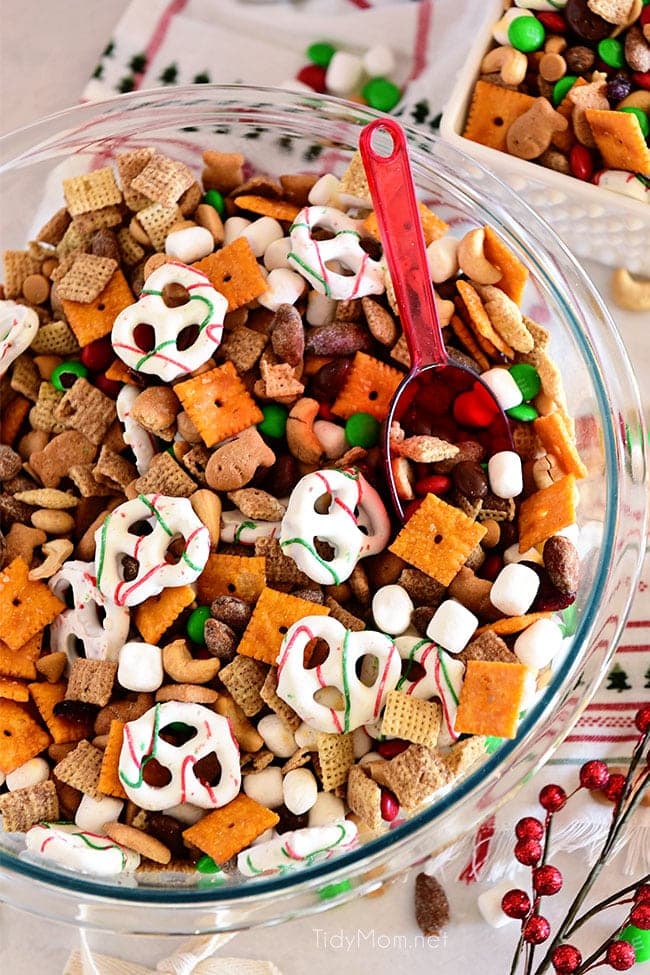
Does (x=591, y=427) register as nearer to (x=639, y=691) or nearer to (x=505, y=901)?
(x=639, y=691)

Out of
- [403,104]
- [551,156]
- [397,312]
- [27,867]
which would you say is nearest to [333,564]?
[397,312]

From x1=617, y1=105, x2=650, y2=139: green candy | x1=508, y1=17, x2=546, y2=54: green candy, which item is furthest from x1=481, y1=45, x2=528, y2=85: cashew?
x1=617, y1=105, x2=650, y2=139: green candy

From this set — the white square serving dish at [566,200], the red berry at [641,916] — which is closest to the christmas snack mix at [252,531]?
the white square serving dish at [566,200]

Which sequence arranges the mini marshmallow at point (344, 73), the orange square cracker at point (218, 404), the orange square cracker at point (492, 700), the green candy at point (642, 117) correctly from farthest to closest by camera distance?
the mini marshmallow at point (344, 73)
the green candy at point (642, 117)
the orange square cracker at point (218, 404)
the orange square cracker at point (492, 700)

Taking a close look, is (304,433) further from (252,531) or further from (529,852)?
(529,852)

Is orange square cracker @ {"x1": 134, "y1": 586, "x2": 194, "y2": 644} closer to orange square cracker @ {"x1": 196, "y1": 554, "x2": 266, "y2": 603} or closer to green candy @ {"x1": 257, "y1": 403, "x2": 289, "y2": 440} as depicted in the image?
orange square cracker @ {"x1": 196, "y1": 554, "x2": 266, "y2": 603}

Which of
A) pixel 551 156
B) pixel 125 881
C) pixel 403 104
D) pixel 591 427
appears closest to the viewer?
pixel 125 881

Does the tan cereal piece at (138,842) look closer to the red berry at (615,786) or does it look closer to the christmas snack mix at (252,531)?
the christmas snack mix at (252,531)
